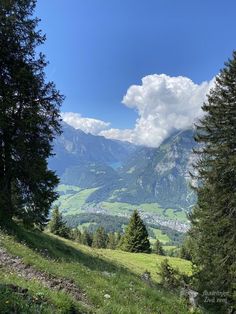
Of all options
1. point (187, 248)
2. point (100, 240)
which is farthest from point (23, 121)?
point (100, 240)

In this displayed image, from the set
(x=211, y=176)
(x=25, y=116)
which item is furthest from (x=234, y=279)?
(x=25, y=116)

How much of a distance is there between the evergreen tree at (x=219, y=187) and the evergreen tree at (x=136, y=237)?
53.3m

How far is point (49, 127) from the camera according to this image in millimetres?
23516

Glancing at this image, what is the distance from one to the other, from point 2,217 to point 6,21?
11.8m

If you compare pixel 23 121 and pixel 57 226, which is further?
pixel 57 226

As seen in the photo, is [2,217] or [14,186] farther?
[14,186]

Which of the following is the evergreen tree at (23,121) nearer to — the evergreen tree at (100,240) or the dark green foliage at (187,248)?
the dark green foliage at (187,248)

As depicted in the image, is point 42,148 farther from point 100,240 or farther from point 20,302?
point 100,240

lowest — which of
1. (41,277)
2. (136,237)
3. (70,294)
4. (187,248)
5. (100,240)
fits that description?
(100,240)

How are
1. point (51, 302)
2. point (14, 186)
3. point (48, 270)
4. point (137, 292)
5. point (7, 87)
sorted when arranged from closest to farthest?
point (51, 302) → point (48, 270) → point (137, 292) → point (7, 87) → point (14, 186)

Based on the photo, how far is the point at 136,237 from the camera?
80.5 m

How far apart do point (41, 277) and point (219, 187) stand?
15986 millimetres

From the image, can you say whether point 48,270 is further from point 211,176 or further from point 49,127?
point 211,176

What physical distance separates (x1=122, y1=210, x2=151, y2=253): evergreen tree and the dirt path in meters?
66.1
